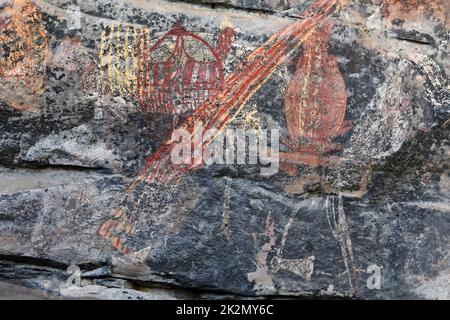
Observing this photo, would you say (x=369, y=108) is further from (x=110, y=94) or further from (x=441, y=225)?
(x=110, y=94)

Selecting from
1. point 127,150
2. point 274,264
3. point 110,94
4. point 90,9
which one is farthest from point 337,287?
point 90,9

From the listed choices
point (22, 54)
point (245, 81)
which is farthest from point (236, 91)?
point (22, 54)

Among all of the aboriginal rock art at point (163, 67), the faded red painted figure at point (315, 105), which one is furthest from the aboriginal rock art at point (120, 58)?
the faded red painted figure at point (315, 105)

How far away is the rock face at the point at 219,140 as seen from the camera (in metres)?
2.41

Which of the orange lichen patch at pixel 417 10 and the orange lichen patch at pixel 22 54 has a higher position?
the orange lichen patch at pixel 417 10

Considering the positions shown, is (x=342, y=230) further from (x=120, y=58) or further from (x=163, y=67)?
(x=120, y=58)

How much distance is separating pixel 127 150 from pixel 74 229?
314 mm

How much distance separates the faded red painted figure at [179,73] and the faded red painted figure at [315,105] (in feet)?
0.89

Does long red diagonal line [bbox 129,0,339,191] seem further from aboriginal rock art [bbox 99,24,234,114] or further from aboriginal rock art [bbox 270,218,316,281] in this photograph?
aboriginal rock art [bbox 270,218,316,281]

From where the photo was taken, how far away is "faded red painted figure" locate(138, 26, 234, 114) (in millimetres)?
2441

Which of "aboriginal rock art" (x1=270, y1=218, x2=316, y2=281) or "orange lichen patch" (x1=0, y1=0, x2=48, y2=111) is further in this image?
"aboriginal rock art" (x1=270, y1=218, x2=316, y2=281)

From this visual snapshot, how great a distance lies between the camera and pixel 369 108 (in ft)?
8.32

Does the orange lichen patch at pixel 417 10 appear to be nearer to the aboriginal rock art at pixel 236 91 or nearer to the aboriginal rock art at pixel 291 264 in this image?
the aboriginal rock art at pixel 236 91

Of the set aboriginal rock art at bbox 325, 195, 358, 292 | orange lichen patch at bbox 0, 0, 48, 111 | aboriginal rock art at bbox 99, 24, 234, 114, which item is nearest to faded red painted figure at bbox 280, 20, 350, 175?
aboriginal rock art at bbox 325, 195, 358, 292
